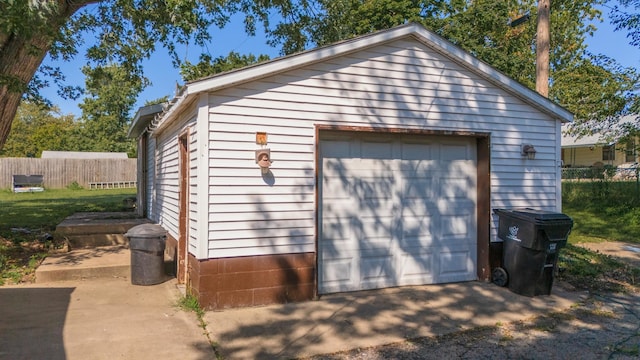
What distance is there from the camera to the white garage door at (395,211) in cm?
589

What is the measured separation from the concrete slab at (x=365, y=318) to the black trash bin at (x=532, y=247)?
0.60 feet

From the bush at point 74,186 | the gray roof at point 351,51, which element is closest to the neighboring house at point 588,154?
the gray roof at point 351,51

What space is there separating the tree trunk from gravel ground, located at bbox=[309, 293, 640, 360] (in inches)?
242

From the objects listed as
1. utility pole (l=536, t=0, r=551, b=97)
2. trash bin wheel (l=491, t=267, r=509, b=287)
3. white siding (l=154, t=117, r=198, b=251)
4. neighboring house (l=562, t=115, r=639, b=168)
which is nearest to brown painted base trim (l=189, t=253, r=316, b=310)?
white siding (l=154, t=117, r=198, b=251)

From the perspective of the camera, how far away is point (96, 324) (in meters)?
4.53

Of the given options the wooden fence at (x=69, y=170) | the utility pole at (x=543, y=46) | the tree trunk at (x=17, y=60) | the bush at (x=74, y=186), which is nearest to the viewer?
the tree trunk at (x=17, y=60)

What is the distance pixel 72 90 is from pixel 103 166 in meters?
20.4

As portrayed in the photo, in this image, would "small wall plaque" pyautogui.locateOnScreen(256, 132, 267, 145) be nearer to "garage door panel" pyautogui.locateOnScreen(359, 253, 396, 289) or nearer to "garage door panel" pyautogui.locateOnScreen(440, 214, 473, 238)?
"garage door panel" pyautogui.locateOnScreen(359, 253, 396, 289)

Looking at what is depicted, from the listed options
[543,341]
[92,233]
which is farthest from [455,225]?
[92,233]

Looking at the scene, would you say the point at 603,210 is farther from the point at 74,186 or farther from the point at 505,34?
the point at 74,186

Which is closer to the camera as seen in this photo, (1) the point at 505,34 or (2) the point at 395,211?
(2) the point at 395,211

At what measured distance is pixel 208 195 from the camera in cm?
498

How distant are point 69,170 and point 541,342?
99.3 ft

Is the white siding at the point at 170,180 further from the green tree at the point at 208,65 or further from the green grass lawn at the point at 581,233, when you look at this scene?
the green tree at the point at 208,65
